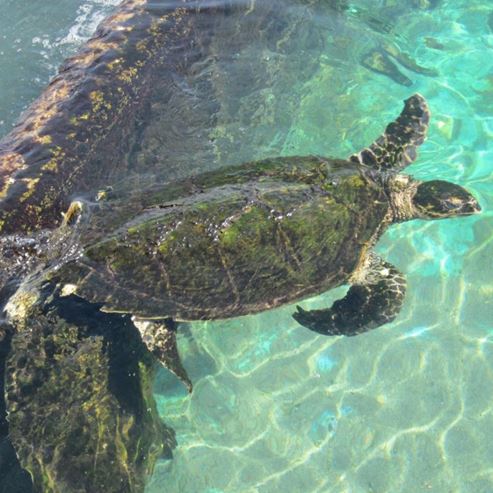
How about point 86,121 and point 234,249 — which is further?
point 86,121

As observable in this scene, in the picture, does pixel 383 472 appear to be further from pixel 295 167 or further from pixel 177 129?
pixel 177 129

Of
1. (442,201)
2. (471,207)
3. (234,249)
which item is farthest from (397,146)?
(234,249)

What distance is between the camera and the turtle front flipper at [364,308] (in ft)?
17.4

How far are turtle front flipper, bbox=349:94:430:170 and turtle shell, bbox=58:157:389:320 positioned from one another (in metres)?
1.43

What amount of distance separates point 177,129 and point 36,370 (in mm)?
3728

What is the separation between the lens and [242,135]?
295 inches

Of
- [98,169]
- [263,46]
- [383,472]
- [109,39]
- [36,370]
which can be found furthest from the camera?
[263,46]

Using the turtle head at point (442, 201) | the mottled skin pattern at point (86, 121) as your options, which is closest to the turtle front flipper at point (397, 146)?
the turtle head at point (442, 201)

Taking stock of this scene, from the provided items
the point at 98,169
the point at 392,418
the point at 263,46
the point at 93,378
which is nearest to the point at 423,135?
the point at 263,46

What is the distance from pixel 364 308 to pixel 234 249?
5.72 feet

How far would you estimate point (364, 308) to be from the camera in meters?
5.43

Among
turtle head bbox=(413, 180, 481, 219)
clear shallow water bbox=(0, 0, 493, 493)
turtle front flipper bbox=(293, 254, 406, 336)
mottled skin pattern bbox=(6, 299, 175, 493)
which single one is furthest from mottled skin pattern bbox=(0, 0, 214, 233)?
turtle head bbox=(413, 180, 481, 219)

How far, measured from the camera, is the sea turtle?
4348mm

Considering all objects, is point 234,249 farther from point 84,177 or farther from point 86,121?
point 86,121
